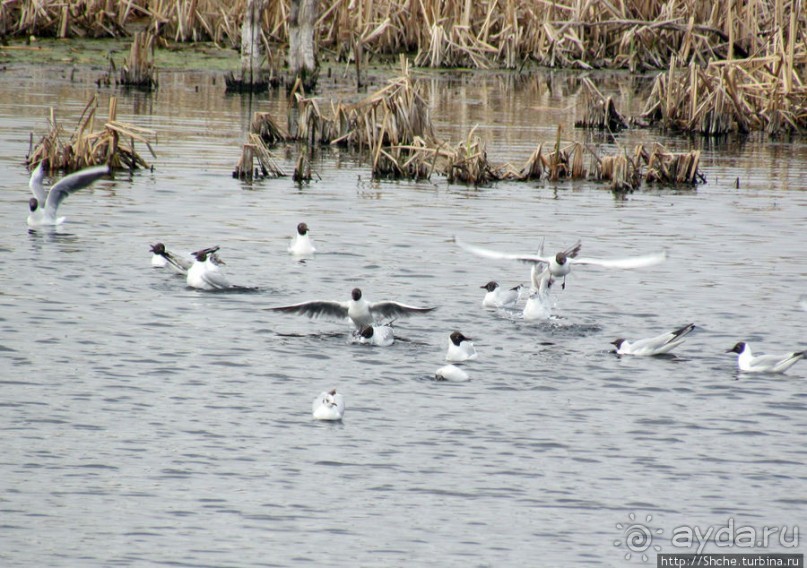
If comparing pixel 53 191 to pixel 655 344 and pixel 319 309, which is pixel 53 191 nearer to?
pixel 319 309

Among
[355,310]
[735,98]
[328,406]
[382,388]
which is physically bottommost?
[382,388]

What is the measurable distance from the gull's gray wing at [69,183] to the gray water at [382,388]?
1.47 feet

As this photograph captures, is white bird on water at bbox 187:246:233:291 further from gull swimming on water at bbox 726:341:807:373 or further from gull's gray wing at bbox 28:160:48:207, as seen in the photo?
gull swimming on water at bbox 726:341:807:373

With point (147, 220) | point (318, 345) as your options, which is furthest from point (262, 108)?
point (318, 345)

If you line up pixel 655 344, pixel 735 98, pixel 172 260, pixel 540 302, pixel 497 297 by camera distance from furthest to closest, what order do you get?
pixel 735 98, pixel 172 260, pixel 497 297, pixel 540 302, pixel 655 344

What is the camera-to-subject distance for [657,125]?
32.5 meters

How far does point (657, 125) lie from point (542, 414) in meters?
22.1

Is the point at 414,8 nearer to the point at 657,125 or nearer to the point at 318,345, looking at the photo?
the point at 657,125

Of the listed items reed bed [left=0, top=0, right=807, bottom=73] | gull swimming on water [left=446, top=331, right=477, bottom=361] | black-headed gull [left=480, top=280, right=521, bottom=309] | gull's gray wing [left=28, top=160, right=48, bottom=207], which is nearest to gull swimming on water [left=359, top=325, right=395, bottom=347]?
→ gull swimming on water [left=446, top=331, right=477, bottom=361]

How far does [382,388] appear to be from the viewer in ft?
40.2

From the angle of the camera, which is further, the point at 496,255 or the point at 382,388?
the point at 496,255

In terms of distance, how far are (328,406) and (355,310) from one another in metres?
3.10

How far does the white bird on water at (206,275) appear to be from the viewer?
15625 mm

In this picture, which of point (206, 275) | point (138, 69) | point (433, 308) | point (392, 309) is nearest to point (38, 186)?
point (206, 275)
